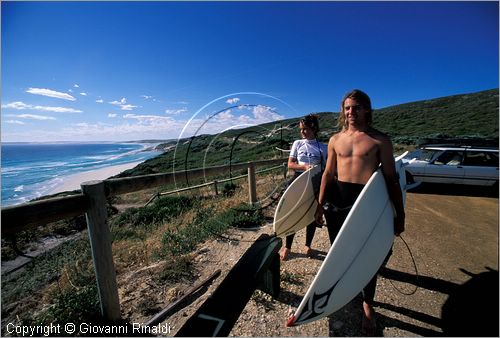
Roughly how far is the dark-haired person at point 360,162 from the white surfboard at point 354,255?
100mm

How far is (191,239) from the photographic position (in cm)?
443

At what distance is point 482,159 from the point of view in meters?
8.17

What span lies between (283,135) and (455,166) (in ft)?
21.0

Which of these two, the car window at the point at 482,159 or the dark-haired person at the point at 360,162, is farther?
the car window at the point at 482,159

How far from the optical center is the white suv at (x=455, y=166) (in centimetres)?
786

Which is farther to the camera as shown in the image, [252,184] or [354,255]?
[252,184]

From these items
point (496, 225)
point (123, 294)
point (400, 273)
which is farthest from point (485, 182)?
point (123, 294)

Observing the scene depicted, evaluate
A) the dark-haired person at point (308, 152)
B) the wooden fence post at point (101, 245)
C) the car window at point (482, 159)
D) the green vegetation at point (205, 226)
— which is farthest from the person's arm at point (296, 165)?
the car window at point (482, 159)

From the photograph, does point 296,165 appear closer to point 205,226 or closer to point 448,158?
point 205,226

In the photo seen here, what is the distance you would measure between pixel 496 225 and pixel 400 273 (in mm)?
3964

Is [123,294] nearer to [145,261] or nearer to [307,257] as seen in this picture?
[145,261]

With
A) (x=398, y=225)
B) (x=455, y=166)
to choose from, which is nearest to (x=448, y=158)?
(x=455, y=166)

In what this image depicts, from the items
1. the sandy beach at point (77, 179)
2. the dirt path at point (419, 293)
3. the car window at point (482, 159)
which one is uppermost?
the car window at point (482, 159)

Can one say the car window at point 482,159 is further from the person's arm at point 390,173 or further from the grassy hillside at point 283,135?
the person's arm at point 390,173
